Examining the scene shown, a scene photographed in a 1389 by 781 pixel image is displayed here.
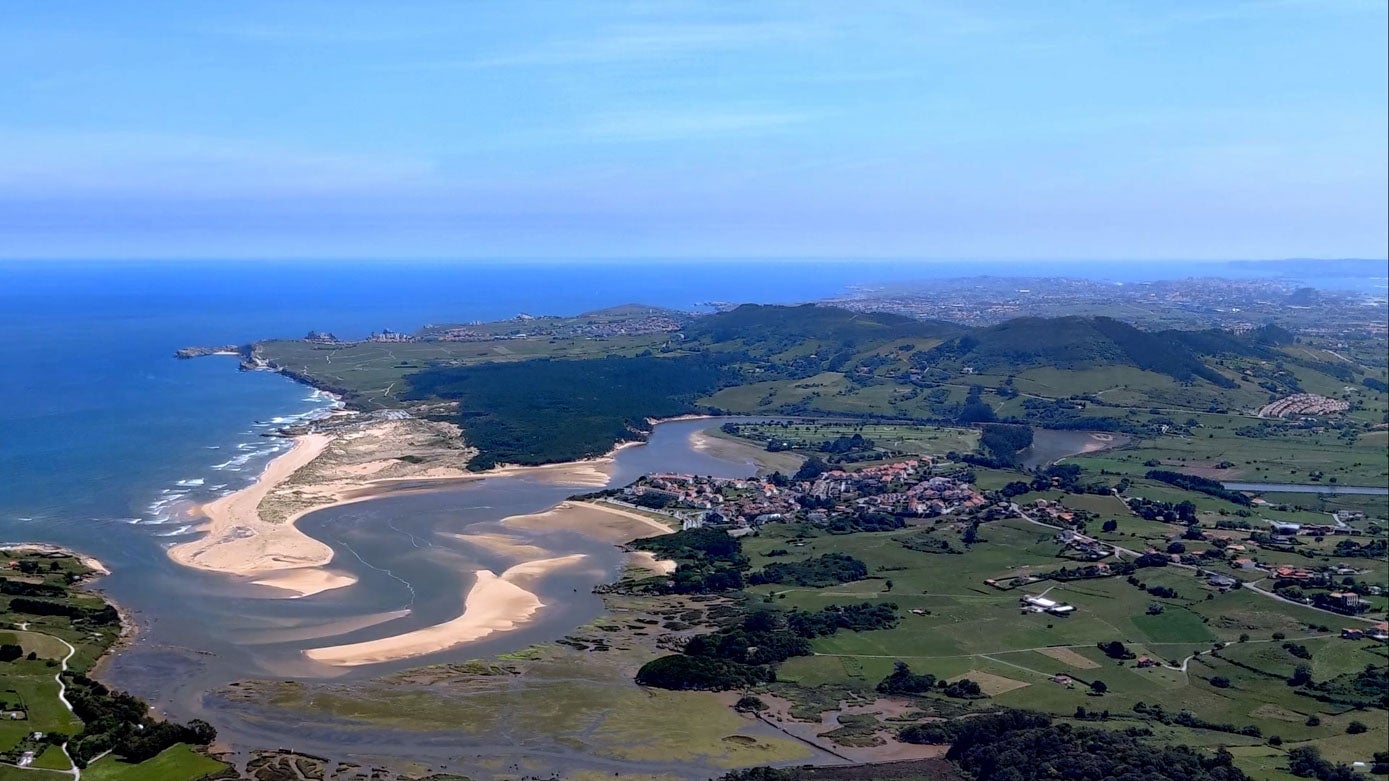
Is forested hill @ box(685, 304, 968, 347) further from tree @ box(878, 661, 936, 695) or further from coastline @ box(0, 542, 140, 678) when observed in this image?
tree @ box(878, 661, 936, 695)

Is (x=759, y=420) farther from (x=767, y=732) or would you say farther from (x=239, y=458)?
(x=767, y=732)

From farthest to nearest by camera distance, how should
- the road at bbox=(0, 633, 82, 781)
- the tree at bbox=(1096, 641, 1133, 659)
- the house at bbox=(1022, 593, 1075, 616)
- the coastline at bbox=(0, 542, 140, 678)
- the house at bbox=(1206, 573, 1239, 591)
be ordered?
the house at bbox=(1206, 573, 1239, 591) → the house at bbox=(1022, 593, 1075, 616) → the tree at bbox=(1096, 641, 1133, 659) → the coastline at bbox=(0, 542, 140, 678) → the road at bbox=(0, 633, 82, 781)

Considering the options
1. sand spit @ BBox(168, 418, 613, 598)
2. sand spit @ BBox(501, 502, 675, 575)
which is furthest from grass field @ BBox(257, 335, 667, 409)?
sand spit @ BBox(501, 502, 675, 575)

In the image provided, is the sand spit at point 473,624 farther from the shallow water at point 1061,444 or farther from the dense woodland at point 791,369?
the shallow water at point 1061,444

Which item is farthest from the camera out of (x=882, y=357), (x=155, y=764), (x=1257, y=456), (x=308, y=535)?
(x=882, y=357)

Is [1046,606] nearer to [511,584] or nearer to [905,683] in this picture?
[905,683]

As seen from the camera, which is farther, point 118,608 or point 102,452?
point 102,452

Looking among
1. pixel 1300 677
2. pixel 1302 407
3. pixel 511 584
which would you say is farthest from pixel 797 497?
pixel 1302 407

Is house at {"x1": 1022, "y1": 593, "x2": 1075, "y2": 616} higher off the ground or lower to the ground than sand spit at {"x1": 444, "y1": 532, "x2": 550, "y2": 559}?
lower

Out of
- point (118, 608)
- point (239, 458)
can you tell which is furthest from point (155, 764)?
point (239, 458)
